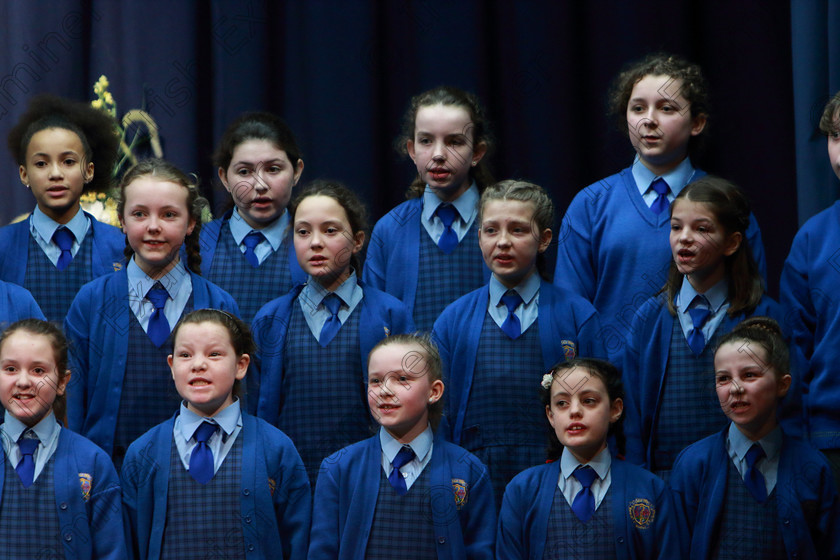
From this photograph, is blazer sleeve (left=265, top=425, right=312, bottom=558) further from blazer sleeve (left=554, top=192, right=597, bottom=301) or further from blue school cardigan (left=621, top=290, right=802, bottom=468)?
blazer sleeve (left=554, top=192, right=597, bottom=301)

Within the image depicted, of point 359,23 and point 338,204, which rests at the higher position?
point 359,23

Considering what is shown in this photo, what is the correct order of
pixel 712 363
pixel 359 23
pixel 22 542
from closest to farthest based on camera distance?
1. pixel 22 542
2. pixel 712 363
3. pixel 359 23

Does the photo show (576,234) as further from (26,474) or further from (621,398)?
(26,474)

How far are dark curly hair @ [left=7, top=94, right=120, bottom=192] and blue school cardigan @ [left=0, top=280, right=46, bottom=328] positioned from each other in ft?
1.56

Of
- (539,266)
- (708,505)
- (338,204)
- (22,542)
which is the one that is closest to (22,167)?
(338,204)

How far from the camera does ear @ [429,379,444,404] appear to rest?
8.42 ft

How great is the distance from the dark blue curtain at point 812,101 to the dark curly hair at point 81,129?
1.92 meters

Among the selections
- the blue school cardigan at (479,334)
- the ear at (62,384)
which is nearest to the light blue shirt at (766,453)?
the blue school cardigan at (479,334)

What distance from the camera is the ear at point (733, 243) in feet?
8.93

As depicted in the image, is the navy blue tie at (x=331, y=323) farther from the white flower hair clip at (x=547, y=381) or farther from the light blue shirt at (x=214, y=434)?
the white flower hair clip at (x=547, y=381)

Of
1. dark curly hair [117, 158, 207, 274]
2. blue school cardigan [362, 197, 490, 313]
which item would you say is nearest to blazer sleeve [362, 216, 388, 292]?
blue school cardigan [362, 197, 490, 313]

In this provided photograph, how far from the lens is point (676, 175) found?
3.00 metres

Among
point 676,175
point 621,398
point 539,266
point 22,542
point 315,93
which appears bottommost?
point 22,542

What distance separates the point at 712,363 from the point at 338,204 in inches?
36.7
